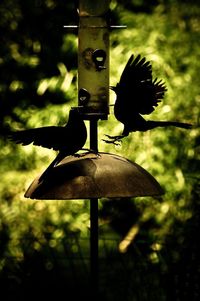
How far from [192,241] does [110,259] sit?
566 millimetres

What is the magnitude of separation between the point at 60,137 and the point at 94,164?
0.18 meters

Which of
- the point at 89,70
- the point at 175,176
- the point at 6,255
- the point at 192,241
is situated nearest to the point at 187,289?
the point at 192,241

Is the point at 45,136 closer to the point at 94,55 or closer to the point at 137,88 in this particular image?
the point at 137,88

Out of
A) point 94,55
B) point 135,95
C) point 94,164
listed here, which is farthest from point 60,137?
point 94,55

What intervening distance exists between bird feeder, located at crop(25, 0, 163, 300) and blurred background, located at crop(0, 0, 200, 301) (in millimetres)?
1780

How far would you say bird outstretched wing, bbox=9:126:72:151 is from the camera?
342 cm

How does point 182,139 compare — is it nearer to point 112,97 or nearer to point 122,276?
point 112,97

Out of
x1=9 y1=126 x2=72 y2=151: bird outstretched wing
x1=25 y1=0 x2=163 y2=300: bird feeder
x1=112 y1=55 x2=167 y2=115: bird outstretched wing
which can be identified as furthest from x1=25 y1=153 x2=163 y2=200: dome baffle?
x1=112 y1=55 x2=167 y2=115: bird outstretched wing

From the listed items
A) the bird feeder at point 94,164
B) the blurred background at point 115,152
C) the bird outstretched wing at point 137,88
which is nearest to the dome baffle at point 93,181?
the bird feeder at point 94,164

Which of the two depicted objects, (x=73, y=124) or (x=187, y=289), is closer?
(x=73, y=124)

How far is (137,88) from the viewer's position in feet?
11.8

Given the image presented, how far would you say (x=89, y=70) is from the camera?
3854mm

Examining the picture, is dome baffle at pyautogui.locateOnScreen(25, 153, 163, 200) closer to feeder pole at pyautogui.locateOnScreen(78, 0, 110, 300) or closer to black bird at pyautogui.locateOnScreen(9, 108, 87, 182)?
black bird at pyautogui.locateOnScreen(9, 108, 87, 182)

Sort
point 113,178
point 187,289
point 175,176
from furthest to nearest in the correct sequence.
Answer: point 175,176, point 187,289, point 113,178
